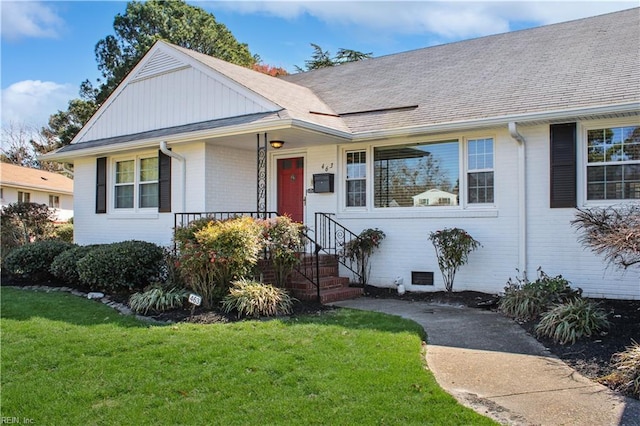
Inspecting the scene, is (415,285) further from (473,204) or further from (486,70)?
(486,70)

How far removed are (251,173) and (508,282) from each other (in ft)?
19.5

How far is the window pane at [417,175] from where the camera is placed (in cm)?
898

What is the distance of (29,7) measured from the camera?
1064 cm

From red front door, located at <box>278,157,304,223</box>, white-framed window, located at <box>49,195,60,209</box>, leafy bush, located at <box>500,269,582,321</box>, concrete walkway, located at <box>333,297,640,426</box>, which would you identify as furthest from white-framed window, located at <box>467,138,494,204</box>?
white-framed window, located at <box>49,195,60,209</box>

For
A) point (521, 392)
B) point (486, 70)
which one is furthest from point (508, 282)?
point (486, 70)

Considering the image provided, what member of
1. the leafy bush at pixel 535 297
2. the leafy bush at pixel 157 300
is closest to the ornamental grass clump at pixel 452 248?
the leafy bush at pixel 535 297

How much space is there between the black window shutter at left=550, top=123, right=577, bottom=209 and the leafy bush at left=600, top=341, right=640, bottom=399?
373 centimetres

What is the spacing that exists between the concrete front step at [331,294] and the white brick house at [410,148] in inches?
36.1

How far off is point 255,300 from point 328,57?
815 inches

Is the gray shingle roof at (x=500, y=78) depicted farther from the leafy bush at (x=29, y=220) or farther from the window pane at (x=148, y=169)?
the leafy bush at (x=29, y=220)

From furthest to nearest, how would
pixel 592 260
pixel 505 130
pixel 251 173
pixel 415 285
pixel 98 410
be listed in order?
1. pixel 251 173
2. pixel 415 285
3. pixel 505 130
4. pixel 592 260
5. pixel 98 410

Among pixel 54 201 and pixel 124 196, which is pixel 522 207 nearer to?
pixel 124 196

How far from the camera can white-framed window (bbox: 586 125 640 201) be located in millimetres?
7512

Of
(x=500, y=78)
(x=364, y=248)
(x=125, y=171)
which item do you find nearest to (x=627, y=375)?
(x=364, y=248)
